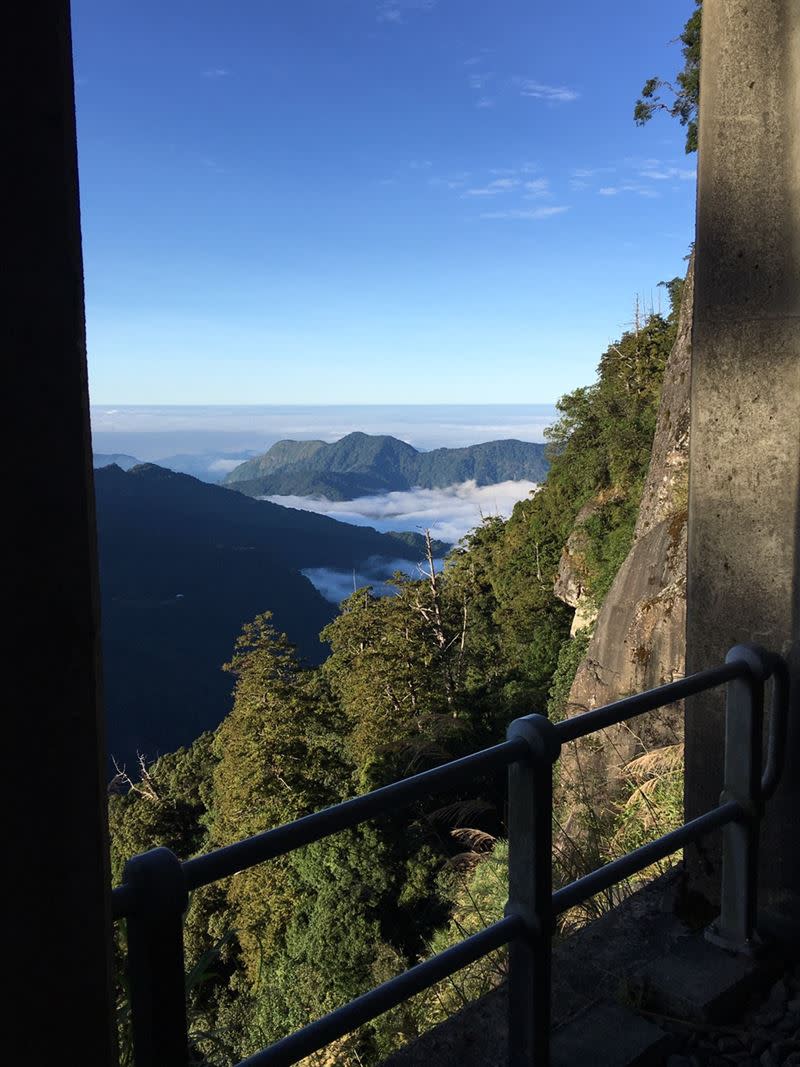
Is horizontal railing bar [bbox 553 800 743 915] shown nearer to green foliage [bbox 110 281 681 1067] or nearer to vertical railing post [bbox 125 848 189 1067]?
vertical railing post [bbox 125 848 189 1067]

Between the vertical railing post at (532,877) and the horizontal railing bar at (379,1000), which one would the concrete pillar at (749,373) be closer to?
the vertical railing post at (532,877)

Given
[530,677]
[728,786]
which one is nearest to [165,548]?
[530,677]

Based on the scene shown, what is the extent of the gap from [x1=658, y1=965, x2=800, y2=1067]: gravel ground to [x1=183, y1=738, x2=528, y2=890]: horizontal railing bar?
1135 mm

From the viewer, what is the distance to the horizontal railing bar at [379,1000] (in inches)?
61.9

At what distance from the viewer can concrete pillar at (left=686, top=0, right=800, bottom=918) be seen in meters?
2.63

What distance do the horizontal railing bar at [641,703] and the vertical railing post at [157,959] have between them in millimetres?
880

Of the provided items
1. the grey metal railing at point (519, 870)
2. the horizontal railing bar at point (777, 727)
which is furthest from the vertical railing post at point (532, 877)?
the horizontal railing bar at point (777, 727)

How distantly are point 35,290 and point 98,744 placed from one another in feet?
1.79

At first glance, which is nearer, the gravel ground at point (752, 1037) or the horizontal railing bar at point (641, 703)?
the horizontal railing bar at point (641, 703)

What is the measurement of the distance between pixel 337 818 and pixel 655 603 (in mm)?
14437

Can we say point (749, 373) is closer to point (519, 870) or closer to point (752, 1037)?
point (519, 870)

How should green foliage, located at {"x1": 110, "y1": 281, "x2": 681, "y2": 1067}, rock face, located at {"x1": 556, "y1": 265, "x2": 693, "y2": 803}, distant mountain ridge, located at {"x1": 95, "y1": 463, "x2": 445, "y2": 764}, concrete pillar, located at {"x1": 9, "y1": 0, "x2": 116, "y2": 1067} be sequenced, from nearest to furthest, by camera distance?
concrete pillar, located at {"x1": 9, "y1": 0, "x2": 116, "y2": 1067}
rock face, located at {"x1": 556, "y1": 265, "x2": 693, "y2": 803}
green foliage, located at {"x1": 110, "y1": 281, "x2": 681, "y2": 1067}
distant mountain ridge, located at {"x1": 95, "y1": 463, "x2": 445, "y2": 764}

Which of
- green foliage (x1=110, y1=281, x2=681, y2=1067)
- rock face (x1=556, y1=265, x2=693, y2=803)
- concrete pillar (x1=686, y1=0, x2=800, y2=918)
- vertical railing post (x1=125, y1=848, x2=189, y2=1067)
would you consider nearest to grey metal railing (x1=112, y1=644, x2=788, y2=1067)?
vertical railing post (x1=125, y1=848, x2=189, y2=1067)

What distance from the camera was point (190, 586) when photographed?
137 metres
